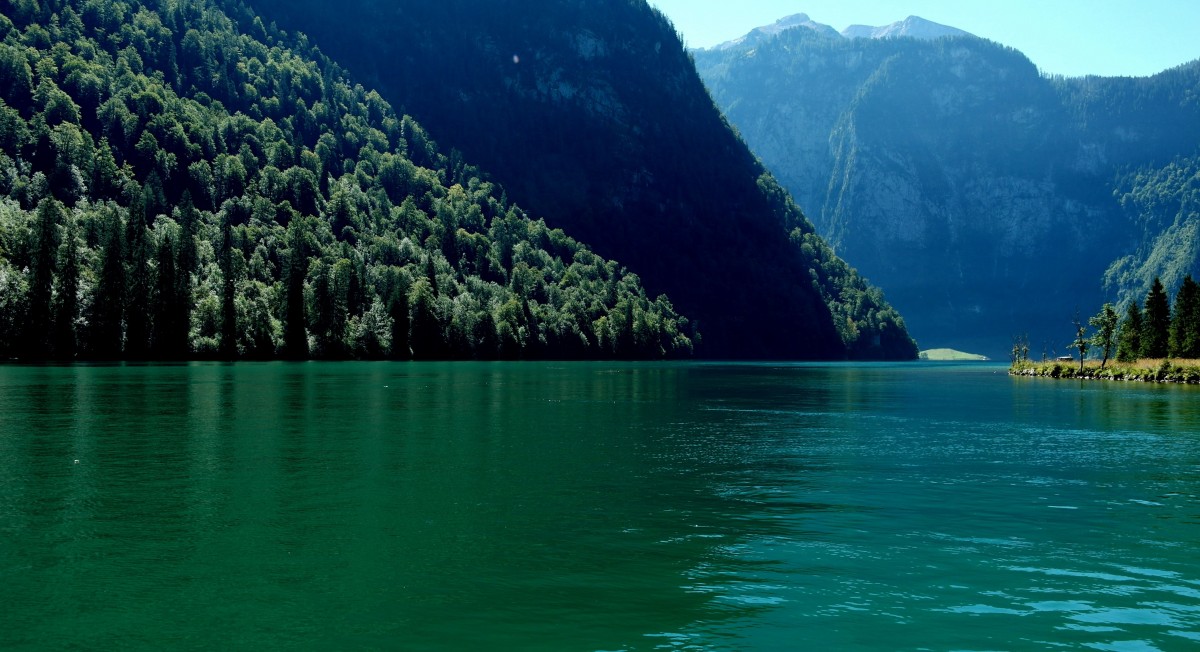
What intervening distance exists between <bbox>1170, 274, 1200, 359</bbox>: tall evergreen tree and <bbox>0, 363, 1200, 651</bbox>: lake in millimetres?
133520

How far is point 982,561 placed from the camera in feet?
90.8

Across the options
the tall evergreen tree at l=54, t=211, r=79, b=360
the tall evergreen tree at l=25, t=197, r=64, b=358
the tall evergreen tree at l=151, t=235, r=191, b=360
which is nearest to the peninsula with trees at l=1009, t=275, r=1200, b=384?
the tall evergreen tree at l=151, t=235, r=191, b=360

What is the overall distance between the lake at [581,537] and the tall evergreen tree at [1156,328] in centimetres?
14595

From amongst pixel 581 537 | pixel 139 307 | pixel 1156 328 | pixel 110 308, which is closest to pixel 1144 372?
pixel 1156 328

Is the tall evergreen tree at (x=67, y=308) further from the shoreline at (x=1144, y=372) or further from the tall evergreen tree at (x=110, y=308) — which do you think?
the shoreline at (x=1144, y=372)

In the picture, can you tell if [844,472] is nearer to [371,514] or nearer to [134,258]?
[371,514]

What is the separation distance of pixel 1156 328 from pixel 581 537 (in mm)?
197370

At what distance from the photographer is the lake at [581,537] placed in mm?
20953

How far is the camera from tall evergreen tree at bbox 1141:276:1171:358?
19000 centimetres

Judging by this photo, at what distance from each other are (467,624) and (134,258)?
7289 inches

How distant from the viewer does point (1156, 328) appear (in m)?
191

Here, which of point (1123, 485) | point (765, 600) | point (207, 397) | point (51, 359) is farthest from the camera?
point (51, 359)

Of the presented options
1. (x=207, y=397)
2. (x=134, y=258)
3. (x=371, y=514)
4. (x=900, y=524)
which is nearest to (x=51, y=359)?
(x=134, y=258)

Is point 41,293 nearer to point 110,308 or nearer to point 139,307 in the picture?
point 110,308
